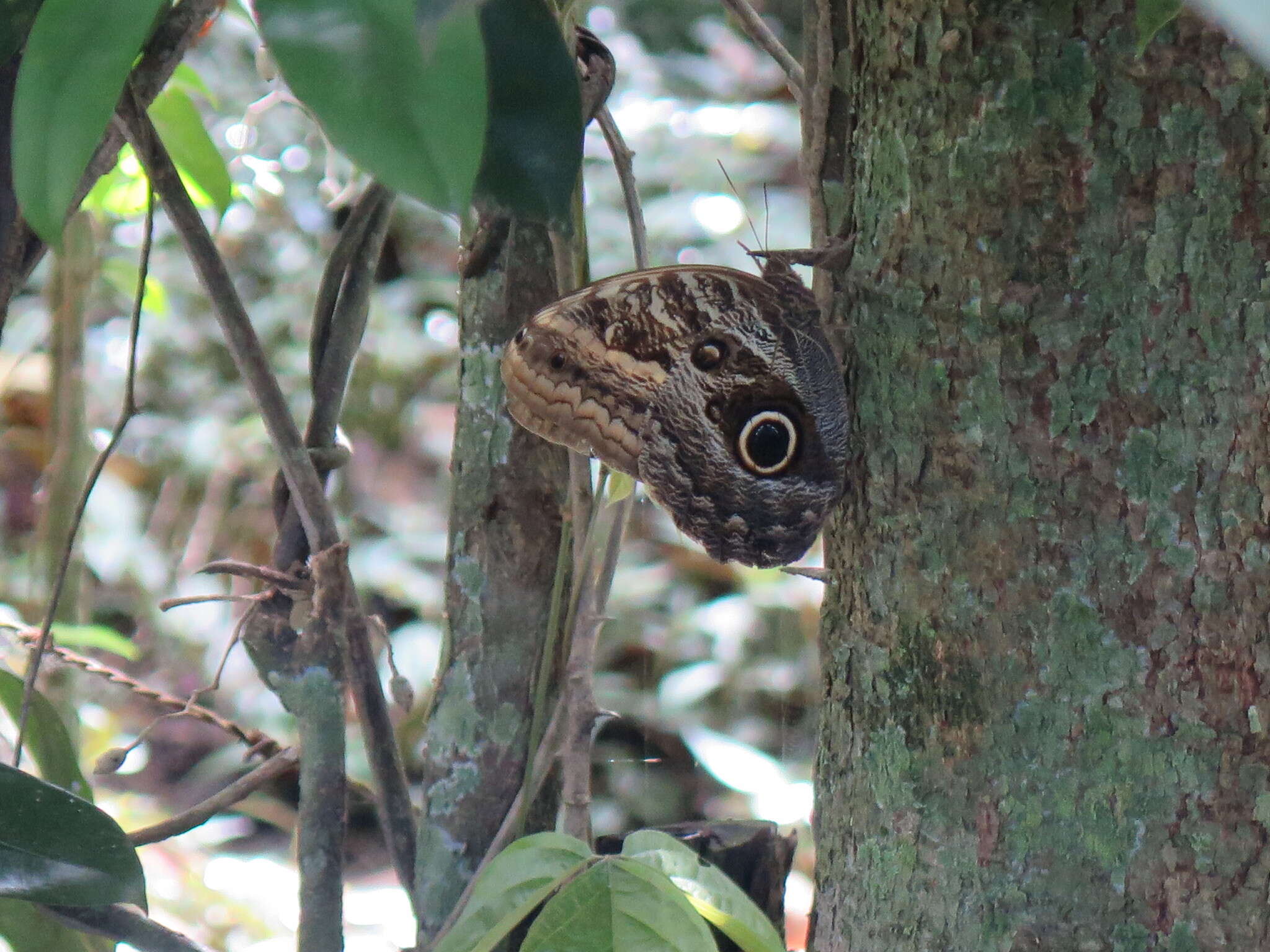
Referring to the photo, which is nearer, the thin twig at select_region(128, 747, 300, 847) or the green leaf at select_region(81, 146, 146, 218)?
the thin twig at select_region(128, 747, 300, 847)

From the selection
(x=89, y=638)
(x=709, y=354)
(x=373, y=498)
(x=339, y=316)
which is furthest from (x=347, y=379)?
(x=373, y=498)

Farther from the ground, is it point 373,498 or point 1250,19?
point 1250,19

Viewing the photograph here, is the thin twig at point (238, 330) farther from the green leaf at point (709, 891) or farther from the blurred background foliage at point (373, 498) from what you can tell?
the blurred background foliage at point (373, 498)

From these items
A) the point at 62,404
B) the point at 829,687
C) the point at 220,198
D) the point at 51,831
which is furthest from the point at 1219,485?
the point at 62,404

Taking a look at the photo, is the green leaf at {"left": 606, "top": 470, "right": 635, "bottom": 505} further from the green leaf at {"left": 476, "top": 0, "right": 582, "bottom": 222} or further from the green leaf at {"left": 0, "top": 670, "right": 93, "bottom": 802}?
the green leaf at {"left": 0, "top": 670, "right": 93, "bottom": 802}

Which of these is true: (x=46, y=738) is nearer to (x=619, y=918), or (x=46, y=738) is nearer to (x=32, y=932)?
(x=32, y=932)

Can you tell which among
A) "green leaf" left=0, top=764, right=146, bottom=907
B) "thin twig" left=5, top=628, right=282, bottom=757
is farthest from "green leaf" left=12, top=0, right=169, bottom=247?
"thin twig" left=5, top=628, right=282, bottom=757
